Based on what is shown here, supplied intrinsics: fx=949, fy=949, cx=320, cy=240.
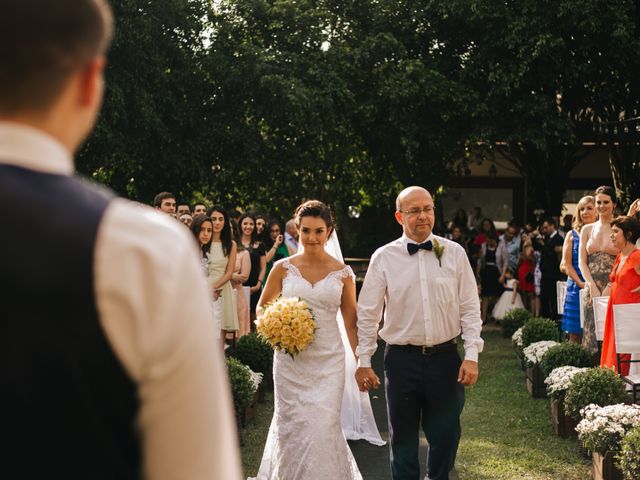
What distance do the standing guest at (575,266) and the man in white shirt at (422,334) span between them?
622 centimetres

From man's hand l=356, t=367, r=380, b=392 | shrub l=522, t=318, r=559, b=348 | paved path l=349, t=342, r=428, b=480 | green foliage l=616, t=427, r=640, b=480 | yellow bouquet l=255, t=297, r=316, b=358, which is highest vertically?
yellow bouquet l=255, t=297, r=316, b=358

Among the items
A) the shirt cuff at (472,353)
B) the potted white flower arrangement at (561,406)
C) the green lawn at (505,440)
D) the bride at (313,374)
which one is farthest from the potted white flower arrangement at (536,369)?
the shirt cuff at (472,353)

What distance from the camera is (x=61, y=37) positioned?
142cm

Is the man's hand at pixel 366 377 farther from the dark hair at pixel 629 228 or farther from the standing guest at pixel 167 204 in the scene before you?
the standing guest at pixel 167 204

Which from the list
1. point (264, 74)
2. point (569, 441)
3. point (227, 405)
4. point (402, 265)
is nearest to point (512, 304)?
point (264, 74)

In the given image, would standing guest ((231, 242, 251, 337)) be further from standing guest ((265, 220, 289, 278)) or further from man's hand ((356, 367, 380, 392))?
man's hand ((356, 367, 380, 392))

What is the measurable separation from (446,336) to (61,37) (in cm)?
510

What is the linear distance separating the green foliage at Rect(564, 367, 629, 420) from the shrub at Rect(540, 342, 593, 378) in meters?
1.73

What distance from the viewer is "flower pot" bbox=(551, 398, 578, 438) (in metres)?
9.04

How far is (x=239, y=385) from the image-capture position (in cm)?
876

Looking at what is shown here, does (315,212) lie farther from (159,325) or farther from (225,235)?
(159,325)

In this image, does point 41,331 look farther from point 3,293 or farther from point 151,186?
point 151,186

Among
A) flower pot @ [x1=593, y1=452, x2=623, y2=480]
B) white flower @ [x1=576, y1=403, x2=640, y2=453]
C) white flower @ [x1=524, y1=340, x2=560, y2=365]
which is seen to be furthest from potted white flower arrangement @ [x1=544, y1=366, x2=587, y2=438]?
flower pot @ [x1=593, y1=452, x2=623, y2=480]

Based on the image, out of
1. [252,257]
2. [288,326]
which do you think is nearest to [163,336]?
[288,326]
